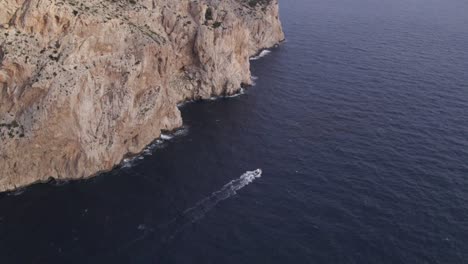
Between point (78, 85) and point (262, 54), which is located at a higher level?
point (78, 85)

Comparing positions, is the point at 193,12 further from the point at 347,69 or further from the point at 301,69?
the point at 347,69

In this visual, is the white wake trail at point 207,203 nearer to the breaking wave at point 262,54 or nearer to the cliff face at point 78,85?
the cliff face at point 78,85

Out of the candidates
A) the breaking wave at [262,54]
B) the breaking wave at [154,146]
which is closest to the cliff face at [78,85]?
the breaking wave at [154,146]

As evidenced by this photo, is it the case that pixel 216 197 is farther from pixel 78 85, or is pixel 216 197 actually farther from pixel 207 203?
pixel 78 85

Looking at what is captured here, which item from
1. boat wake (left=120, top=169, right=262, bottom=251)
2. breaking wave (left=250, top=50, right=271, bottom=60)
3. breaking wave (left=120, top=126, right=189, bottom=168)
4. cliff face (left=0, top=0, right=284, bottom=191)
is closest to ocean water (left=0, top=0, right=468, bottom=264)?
boat wake (left=120, top=169, right=262, bottom=251)

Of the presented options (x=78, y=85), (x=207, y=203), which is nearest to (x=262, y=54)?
(x=78, y=85)

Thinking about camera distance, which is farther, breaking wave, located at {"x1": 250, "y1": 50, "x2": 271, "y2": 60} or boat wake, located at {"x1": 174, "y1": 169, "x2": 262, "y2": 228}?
breaking wave, located at {"x1": 250, "y1": 50, "x2": 271, "y2": 60}

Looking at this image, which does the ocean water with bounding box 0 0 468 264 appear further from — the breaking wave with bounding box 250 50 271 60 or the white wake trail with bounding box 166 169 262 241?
the breaking wave with bounding box 250 50 271 60
